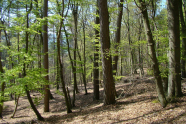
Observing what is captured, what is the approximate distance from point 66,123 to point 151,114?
370 cm

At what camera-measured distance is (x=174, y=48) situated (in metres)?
4.59

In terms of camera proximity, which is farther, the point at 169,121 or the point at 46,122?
the point at 46,122

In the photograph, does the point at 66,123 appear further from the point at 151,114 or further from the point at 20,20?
the point at 20,20

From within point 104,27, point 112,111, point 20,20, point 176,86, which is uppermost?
point 20,20

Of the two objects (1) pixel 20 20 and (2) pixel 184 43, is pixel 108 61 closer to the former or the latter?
(1) pixel 20 20

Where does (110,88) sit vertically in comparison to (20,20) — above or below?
below

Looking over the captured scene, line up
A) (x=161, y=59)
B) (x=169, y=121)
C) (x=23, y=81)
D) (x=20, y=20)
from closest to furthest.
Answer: (x=169, y=121) → (x=161, y=59) → (x=23, y=81) → (x=20, y=20)

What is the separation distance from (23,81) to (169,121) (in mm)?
5951

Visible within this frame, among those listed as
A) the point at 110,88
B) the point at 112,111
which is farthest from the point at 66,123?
the point at 110,88

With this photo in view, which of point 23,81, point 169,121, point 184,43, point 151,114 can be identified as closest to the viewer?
point 169,121

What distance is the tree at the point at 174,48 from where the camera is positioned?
4.55 meters

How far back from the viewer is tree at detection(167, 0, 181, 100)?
14.9 ft

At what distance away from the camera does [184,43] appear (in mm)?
8062

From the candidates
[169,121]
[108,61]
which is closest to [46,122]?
[108,61]
